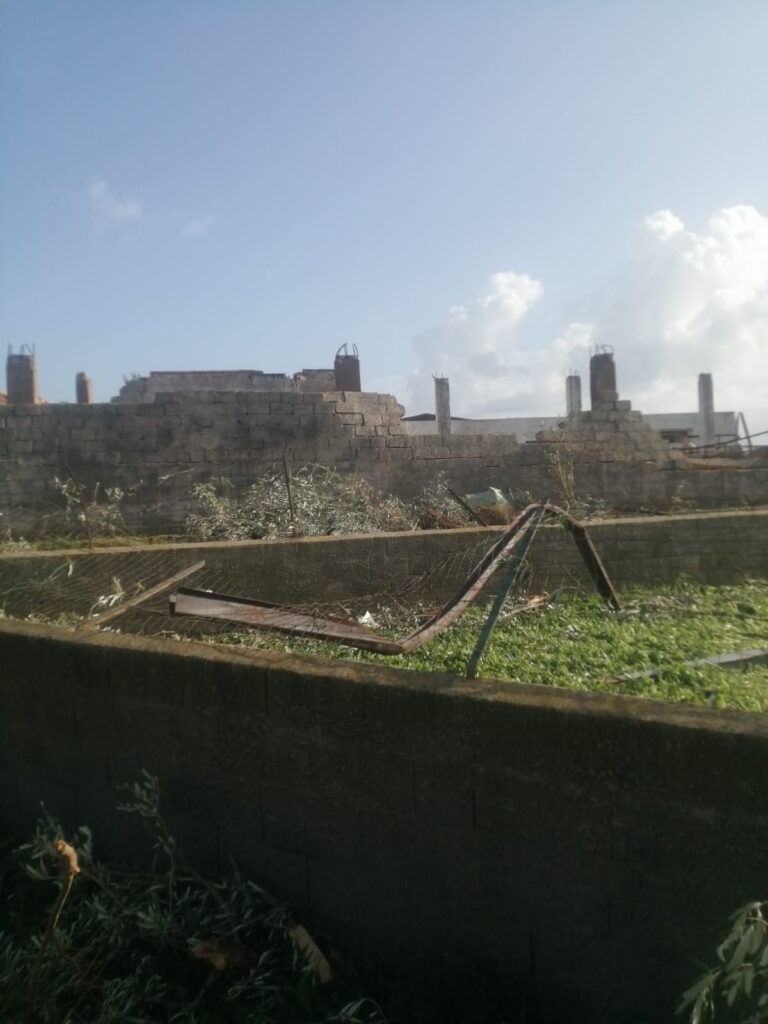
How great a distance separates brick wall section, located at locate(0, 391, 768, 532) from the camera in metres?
9.10

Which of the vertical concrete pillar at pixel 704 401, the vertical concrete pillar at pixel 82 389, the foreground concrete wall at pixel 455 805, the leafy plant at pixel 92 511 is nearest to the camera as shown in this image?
the foreground concrete wall at pixel 455 805

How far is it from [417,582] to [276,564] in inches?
40.8

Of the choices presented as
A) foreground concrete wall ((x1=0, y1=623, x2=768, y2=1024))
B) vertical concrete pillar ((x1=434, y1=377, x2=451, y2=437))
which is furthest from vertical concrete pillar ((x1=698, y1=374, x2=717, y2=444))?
foreground concrete wall ((x1=0, y1=623, x2=768, y2=1024))

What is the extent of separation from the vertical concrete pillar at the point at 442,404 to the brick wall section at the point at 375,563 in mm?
11512

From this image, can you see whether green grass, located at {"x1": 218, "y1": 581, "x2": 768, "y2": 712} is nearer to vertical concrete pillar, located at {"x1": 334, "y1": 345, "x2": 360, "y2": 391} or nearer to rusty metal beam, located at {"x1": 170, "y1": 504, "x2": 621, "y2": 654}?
rusty metal beam, located at {"x1": 170, "y1": 504, "x2": 621, "y2": 654}

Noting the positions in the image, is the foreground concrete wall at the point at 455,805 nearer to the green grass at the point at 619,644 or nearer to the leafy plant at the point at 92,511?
the green grass at the point at 619,644

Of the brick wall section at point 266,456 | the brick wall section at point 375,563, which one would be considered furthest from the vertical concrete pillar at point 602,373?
the brick wall section at point 375,563

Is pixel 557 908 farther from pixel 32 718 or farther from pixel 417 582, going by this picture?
pixel 417 582

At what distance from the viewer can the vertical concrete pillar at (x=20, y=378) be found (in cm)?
1262

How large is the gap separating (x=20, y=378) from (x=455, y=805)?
12541mm

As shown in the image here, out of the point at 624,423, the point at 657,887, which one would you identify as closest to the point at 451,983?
the point at 657,887

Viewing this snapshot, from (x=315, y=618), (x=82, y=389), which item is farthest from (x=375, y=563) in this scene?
(x=82, y=389)

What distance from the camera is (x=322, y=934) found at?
8.02 feet

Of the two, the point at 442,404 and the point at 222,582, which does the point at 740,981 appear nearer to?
the point at 222,582
